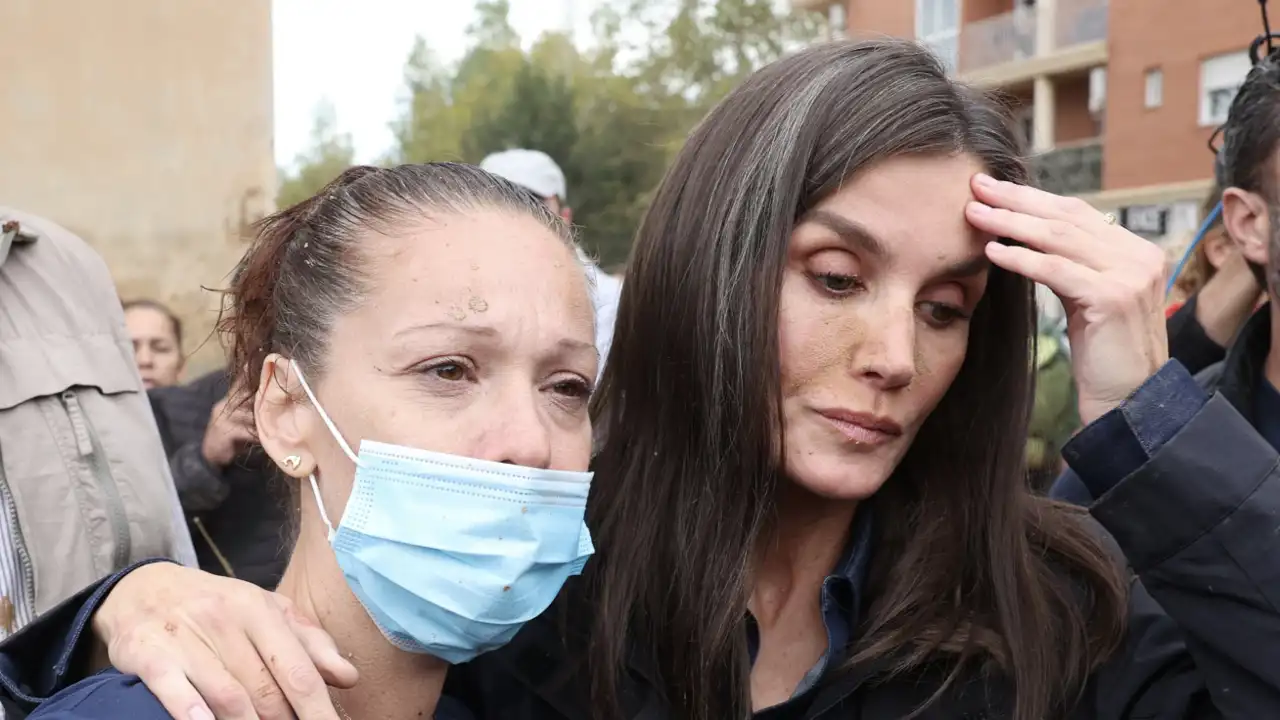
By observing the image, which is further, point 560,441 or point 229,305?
point 229,305

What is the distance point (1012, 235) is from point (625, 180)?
73.7ft

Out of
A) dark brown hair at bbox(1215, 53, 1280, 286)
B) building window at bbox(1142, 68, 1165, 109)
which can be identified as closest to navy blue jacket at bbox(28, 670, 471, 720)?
dark brown hair at bbox(1215, 53, 1280, 286)

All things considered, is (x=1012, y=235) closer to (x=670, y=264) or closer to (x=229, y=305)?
(x=670, y=264)

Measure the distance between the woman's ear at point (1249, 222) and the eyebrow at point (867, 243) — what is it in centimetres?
94

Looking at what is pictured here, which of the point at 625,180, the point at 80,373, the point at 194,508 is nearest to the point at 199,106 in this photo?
the point at 194,508

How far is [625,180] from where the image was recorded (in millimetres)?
24094

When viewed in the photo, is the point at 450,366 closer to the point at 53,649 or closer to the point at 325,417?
the point at 325,417

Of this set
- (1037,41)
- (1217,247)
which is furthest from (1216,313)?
(1037,41)

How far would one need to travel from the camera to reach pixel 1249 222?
8.56 ft

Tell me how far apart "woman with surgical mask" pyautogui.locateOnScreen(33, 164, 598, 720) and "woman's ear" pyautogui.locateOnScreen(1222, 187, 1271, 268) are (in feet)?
5.36

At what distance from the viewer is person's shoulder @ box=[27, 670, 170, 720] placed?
1507 mm

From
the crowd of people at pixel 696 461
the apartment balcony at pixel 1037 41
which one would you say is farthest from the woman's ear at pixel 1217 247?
the apartment balcony at pixel 1037 41

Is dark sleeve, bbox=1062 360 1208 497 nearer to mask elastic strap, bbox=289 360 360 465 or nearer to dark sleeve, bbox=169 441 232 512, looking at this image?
mask elastic strap, bbox=289 360 360 465

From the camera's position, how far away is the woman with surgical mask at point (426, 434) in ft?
5.74
